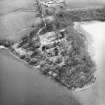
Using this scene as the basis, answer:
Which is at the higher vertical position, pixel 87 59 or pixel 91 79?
pixel 87 59

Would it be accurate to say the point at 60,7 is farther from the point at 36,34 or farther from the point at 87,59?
the point at 87,59

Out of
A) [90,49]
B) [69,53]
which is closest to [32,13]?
[69,53]

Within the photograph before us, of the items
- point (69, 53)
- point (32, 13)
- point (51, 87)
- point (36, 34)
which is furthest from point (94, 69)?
point (32, 13)

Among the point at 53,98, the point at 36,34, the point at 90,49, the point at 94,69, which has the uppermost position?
the point at 36,34

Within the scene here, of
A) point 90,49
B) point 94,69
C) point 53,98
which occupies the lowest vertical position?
point 53,98

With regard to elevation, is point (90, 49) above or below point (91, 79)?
above

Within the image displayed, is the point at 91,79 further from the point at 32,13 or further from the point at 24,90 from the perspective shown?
the point at 32,13
